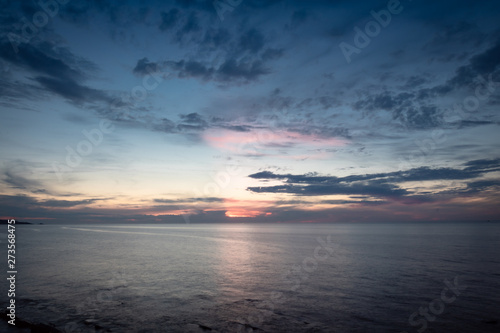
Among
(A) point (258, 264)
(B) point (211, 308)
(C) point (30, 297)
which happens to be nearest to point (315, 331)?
(B) point (211, 308)

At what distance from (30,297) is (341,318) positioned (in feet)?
93.2

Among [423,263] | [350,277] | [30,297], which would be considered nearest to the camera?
[30,297]

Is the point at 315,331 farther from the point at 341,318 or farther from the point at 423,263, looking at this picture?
the point at 423,263

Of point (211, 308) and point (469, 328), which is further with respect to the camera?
point (211, 308)

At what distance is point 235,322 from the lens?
69.4ft

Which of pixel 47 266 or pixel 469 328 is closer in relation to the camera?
pixel 469 328

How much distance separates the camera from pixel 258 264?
4944 cm

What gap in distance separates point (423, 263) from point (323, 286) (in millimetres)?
24989

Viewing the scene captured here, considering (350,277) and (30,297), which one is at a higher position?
(30,297)

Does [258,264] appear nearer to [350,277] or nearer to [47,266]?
[350,277]

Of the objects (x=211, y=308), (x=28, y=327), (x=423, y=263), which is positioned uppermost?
(x=28, y=327)

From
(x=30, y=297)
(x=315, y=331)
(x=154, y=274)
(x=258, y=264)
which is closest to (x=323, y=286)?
(x=315, y=331)

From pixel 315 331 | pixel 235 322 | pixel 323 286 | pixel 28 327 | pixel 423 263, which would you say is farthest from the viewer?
pixel 423 263

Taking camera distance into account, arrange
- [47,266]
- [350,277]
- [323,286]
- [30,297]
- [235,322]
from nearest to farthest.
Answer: [235,322]
[30,297]
[323,286]
[350,277]
[47,266]
